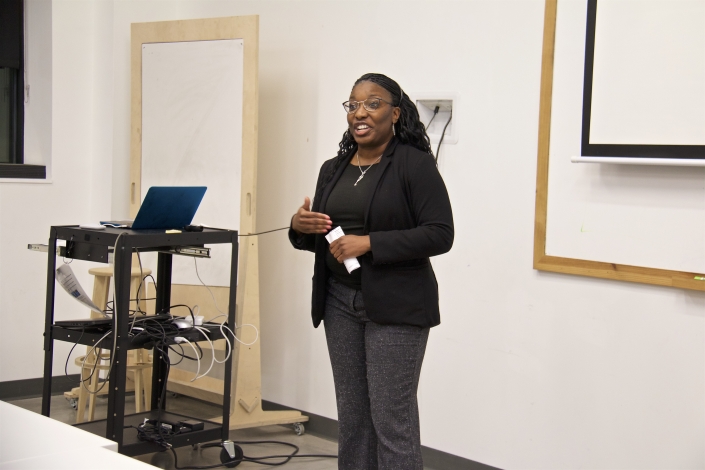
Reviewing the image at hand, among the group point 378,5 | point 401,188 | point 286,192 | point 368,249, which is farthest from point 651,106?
point 286,192

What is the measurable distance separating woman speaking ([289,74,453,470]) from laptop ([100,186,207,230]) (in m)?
0.64

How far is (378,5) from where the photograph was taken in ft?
10.5

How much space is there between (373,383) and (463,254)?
1.07 metres

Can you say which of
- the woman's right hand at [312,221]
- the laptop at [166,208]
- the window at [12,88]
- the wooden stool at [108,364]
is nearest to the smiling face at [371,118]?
the woman's right hand at [312,221]

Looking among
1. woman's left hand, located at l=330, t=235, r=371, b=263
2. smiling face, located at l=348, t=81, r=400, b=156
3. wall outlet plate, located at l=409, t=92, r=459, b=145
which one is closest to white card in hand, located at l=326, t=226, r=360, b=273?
woman's left hand, located at l=330, t=235, r=371, b=263

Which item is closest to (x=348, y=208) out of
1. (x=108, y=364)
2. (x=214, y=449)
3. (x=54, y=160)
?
(x=214, y=449)

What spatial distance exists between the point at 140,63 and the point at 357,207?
2148mm

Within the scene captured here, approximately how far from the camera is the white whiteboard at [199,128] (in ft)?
11.3

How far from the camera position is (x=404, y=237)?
6.24 ft

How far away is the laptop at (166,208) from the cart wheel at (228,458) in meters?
0.97

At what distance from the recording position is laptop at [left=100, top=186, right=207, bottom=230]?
247 centimetres

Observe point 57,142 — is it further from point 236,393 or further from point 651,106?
point 651,106

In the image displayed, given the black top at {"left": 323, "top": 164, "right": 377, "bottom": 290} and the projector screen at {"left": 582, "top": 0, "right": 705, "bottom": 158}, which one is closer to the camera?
the black top at {"left": 323, "top": 164, "right": 377, "bottom": 290}

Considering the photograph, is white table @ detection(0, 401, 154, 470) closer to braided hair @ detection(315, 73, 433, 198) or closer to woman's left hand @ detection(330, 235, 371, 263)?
woman's left hand @ detection(330, 235, 371, 263)
